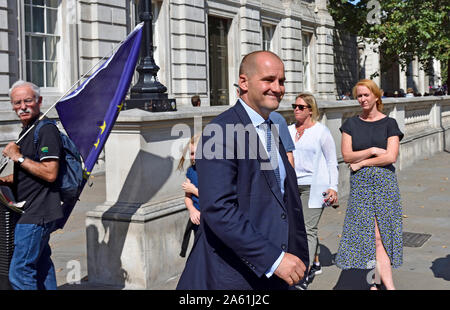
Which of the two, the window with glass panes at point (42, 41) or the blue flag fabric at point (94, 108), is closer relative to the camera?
the blue flag fabric at point (94, 108)

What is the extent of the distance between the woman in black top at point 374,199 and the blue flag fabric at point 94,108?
217 cm

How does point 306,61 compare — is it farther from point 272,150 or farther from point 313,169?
point 272,150

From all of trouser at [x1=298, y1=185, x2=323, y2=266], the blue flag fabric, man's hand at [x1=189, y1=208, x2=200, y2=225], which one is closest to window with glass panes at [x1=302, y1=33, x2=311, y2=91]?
trouser at [x1=298, y1=185, x2=323, y2=266]

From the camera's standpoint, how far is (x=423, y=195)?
1103cm

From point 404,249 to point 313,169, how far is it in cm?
194

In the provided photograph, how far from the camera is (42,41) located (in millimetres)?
14492

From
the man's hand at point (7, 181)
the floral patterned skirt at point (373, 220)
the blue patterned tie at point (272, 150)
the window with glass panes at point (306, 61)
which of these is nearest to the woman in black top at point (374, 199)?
the floral patterned skirt at point (373, 220)

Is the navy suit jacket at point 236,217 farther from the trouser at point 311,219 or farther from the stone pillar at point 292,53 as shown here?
the stone pillar at point 292,53

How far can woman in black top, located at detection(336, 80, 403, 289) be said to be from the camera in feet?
17.3

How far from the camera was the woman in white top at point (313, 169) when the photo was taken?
5992 mm

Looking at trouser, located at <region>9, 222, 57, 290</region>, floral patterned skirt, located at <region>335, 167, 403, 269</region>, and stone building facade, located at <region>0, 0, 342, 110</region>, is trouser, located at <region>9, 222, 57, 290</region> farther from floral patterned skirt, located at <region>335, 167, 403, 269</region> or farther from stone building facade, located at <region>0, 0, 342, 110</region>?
stone building facade, located at <region>0, 0, 342, 110</region>

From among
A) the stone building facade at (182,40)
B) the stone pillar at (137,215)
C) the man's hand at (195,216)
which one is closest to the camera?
the man's hand at (195,216)

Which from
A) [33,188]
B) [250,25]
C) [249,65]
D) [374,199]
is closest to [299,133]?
[374,199]
